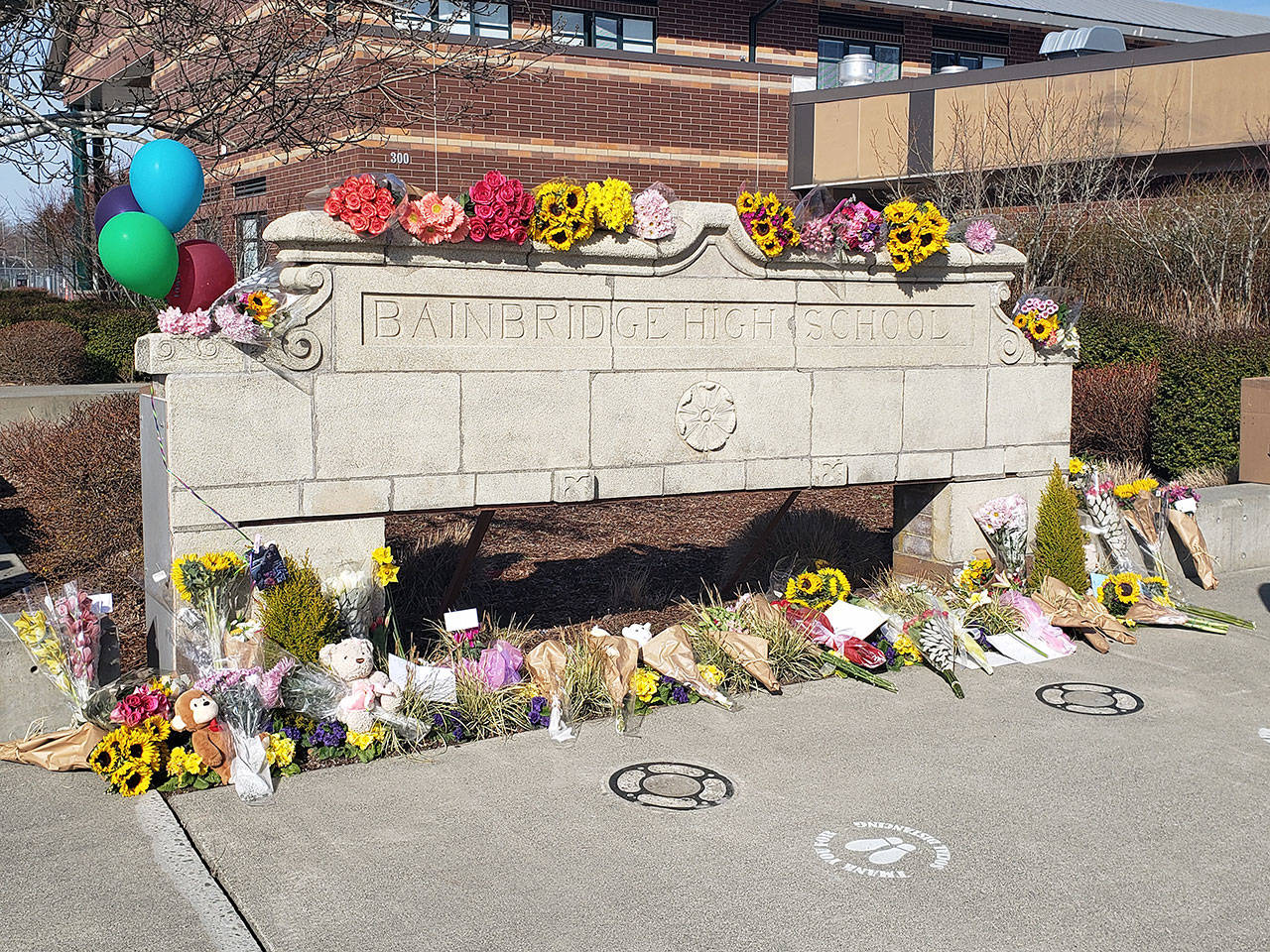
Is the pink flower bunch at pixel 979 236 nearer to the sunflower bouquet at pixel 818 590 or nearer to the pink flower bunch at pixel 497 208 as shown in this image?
the sunflower bouquet at pixel 818 590

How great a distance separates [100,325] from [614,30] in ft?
31.3

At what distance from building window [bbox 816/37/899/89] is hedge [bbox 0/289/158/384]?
513 inches

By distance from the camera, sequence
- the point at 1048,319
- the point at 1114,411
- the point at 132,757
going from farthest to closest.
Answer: the point at 1114,411 < the point at 1048,319 < the point at 132,757

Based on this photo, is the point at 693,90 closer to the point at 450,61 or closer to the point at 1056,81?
the point at 1056,81

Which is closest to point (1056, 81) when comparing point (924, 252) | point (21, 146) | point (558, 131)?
point (558, 131)

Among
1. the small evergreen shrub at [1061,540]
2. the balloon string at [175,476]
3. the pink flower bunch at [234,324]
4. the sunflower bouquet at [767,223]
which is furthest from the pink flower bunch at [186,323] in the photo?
the small evergreen shrub at [1061,540]

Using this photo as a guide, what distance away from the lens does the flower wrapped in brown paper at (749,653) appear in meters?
5.93

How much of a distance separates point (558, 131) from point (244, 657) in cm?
1421

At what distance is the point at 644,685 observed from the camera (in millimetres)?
5621

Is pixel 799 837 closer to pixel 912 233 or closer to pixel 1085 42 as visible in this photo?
pixel 912 233

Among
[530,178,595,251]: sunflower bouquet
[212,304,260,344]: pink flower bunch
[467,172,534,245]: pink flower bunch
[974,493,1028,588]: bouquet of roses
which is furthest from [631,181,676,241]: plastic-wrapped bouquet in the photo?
[974,493,1028,588]: bouquet of roses

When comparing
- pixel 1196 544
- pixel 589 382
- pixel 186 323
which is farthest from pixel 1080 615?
pixel 186 323

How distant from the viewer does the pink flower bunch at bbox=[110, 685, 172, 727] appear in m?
4.70

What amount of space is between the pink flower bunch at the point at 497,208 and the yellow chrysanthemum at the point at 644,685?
2.13 meters
